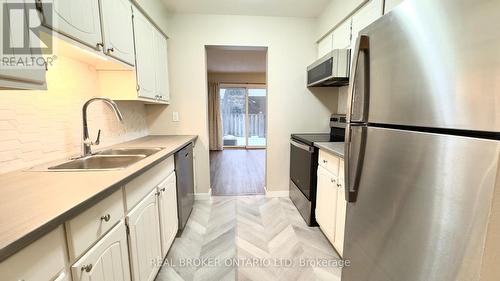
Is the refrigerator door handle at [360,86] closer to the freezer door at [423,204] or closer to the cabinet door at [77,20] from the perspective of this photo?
the freezer door at [423,204]

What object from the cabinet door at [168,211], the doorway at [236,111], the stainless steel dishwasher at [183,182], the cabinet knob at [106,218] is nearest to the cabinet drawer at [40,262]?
the cabinet knob at [106,218]

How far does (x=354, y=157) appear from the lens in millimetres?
1077

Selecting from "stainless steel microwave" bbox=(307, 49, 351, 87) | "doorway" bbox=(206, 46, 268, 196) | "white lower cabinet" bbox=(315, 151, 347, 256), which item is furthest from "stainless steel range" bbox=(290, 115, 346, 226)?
"doorway" bbox=(206, 46, 268, 196)

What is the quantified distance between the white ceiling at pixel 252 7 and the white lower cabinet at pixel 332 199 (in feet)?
5.65

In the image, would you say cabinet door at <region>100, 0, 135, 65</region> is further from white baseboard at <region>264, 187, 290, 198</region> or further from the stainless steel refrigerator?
white baseboard at <region>264, 187, 290, 198</region>

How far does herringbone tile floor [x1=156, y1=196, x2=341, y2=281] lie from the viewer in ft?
5.40

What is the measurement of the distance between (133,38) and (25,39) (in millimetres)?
1055

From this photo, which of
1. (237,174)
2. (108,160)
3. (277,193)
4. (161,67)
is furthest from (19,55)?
(237,174)

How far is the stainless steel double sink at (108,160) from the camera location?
1353 millimetres

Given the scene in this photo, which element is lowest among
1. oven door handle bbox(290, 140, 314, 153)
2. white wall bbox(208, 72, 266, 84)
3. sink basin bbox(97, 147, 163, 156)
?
oven door handle bbox(290, 140, 314, 153)

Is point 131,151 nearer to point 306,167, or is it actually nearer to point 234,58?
point 306,167

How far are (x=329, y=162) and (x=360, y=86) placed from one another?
971 mm

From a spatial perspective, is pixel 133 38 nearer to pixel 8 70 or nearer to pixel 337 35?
pixel 8 70

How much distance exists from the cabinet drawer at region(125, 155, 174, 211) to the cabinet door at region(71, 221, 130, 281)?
138 mm
